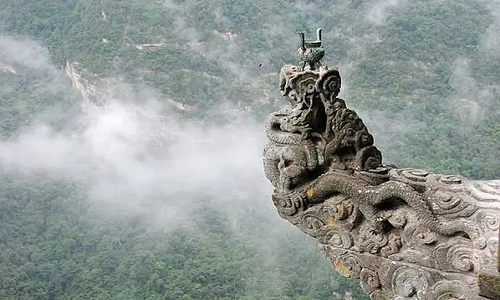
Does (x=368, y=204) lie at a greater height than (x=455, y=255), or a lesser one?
greater

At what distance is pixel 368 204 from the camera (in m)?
5.48

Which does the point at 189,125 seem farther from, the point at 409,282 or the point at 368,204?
the point at 409,282

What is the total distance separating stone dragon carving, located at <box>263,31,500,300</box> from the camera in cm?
497

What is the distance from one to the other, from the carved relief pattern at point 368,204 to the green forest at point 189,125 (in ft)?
84.1

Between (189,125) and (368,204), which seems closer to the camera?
(368,204)

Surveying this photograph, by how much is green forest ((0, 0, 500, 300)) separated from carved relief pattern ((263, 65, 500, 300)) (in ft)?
84.1

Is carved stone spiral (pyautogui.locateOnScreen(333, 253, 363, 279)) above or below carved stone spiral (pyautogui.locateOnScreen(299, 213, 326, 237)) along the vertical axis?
below

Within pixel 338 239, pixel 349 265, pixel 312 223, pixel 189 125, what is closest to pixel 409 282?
pixel 349 265

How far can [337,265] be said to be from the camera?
19.0 feet

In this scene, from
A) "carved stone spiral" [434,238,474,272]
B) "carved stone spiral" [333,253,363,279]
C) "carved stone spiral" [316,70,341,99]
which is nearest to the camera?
"carved stone spiral" [434,238,474,272]

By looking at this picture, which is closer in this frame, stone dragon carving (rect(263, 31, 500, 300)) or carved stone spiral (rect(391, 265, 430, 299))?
stone dragon carving (rect(263, 31, 500, 300))

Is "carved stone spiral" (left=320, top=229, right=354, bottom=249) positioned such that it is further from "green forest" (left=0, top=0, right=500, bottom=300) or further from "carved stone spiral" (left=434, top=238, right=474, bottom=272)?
"green forest" (left=0, top=0, right=500, bottom=300)

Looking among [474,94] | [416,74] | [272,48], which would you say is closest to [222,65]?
[272,48]

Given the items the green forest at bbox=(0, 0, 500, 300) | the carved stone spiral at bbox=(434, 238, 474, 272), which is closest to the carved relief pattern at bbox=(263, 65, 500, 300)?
the carved stone spiral at bbox=(434, 238, 474, 272)
